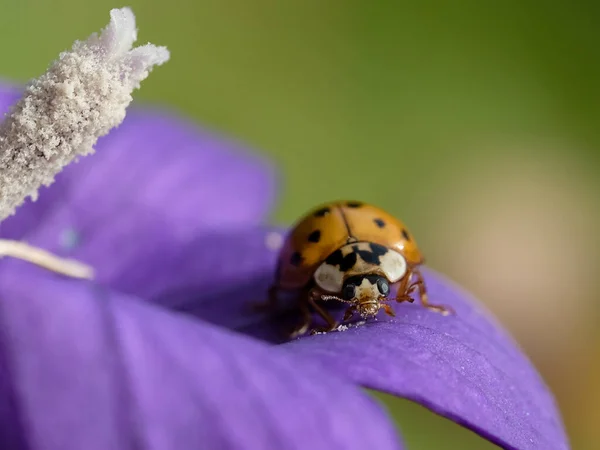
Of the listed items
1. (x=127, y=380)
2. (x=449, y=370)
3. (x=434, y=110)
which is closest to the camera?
(x=127, y=380)

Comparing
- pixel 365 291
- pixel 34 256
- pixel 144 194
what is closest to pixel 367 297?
pixel 365 291

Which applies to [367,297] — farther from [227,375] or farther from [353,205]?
[227,375]

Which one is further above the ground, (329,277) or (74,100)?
(74,100)

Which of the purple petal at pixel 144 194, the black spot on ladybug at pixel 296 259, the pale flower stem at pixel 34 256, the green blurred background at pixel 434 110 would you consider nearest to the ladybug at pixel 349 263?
the black spot on ladybug at pixel 296 259

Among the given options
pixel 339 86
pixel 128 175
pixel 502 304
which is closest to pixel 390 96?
pixel 339 86

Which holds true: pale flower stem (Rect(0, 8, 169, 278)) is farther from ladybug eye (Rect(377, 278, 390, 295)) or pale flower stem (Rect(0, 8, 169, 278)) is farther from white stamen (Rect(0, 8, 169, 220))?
ladybug eye (Rect(377, 278, 390, 295))

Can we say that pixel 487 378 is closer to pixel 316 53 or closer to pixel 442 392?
pixel 442 392
